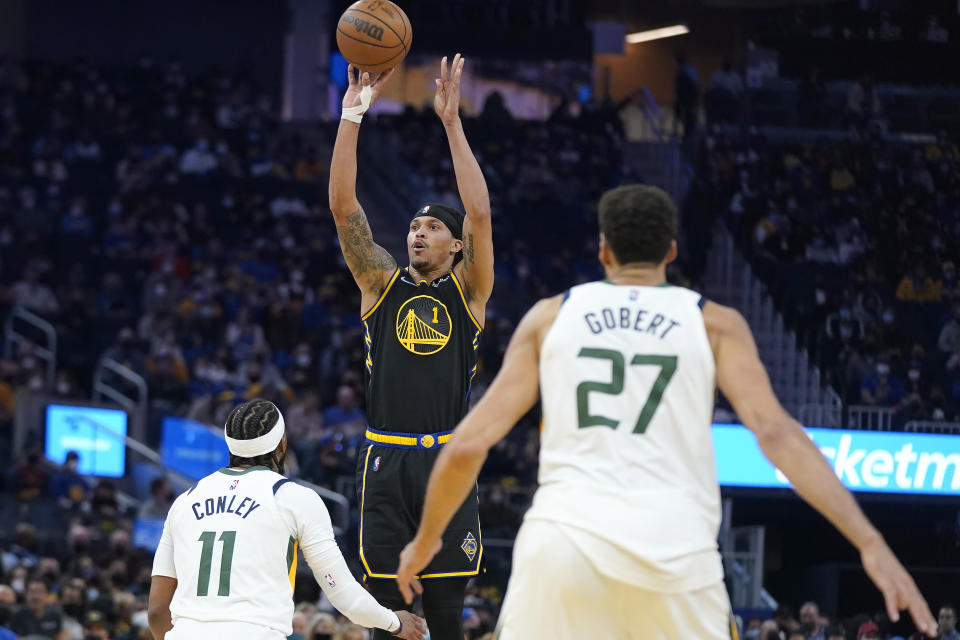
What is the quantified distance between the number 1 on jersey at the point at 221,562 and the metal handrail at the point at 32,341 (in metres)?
16.4

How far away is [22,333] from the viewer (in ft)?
74.6

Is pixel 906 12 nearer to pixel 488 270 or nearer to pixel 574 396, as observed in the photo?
pixel 488 270

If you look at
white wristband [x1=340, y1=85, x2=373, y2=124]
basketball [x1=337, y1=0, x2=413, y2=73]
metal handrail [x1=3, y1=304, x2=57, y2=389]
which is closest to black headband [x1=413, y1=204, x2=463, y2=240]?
white wristband [x1=340, y1=85, x2=373, y2=124]

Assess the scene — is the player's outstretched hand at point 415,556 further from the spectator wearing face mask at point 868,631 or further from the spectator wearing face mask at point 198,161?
the spectator wearing face mask at point 198,161

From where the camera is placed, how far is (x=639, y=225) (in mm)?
4656

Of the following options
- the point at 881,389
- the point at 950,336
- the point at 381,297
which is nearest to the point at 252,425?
the point at 381,297

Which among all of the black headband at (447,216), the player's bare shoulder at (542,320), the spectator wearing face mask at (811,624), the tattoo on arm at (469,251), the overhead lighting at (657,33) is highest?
the overhead lighting at (657,33)

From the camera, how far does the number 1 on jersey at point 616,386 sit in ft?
14.6

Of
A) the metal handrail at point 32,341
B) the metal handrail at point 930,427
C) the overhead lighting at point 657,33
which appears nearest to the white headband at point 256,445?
the metal handrail at point 930,427

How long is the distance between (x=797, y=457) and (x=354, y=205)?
3.35 metres

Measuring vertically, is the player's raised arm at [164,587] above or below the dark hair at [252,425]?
below

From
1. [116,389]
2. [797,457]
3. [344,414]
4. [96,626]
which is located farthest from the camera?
[116,389]

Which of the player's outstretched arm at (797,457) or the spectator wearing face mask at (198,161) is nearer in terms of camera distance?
the player's outstretched arm at (797,457)

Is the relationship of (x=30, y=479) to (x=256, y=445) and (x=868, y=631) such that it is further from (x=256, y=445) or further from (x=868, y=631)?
(x=256, y=445)
